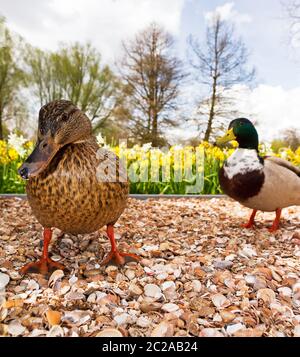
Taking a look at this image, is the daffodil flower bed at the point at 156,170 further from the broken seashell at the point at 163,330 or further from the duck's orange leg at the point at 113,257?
the broken seashell at the point at 163,330

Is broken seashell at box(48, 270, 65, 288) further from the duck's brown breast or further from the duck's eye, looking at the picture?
the duck's eye

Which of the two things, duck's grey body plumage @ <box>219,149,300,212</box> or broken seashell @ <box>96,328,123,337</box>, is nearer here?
broken seashell @ <box>96,328,123,337</box>

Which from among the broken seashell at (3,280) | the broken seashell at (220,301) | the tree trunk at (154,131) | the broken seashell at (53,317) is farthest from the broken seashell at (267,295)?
the tree trunk at (154,131)

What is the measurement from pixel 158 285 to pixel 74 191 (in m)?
0.66

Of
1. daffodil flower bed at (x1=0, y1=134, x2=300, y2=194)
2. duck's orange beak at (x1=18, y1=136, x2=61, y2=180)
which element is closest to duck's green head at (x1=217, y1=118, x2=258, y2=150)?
daffodil flower bed at (x1=0, y1=134, x2=300, y2=194)

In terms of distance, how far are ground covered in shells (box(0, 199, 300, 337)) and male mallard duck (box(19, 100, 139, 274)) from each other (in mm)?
350

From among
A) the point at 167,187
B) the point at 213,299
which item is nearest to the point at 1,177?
the point at 167,187

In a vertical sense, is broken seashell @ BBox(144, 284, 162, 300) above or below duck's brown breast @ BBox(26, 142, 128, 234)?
below

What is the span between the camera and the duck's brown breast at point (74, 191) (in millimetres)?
1648

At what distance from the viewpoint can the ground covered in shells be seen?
1.50 meters
